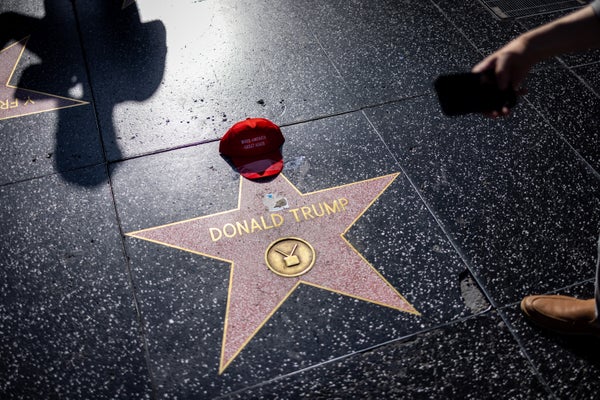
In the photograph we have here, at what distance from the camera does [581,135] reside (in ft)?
10.0

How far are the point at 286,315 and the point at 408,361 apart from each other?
0.57 meters

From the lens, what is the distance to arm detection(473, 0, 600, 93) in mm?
1515

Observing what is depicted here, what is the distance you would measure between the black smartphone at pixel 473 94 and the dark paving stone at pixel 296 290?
34.2 inches

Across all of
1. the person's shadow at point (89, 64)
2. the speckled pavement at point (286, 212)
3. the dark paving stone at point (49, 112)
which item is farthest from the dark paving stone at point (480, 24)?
the dark paving stone at point (49, 112)

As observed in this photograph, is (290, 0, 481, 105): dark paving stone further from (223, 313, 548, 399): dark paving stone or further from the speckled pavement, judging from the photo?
(223, 313, 548, 399): dark paving stone

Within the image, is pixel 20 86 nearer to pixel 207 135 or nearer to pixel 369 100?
pixel 207 135

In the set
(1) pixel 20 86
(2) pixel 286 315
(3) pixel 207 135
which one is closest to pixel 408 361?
(2) pixel 286 315

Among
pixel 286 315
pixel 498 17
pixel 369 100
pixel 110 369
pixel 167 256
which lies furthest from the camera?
pixel 498 17

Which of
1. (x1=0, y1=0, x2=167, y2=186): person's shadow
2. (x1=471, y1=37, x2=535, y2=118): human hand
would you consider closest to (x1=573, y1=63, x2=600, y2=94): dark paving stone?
(x1=471, y1=37, x2=535, y2=118): human hand

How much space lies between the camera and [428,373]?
207 cm

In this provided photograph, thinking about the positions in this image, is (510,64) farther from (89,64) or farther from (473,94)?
(89,64)

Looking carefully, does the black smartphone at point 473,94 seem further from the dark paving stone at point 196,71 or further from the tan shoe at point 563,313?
the dark paving stone at point 196,71

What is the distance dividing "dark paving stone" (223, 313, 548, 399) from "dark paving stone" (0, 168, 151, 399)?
1.84 ft

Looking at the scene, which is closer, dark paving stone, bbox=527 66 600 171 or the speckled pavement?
the speckled pavement
